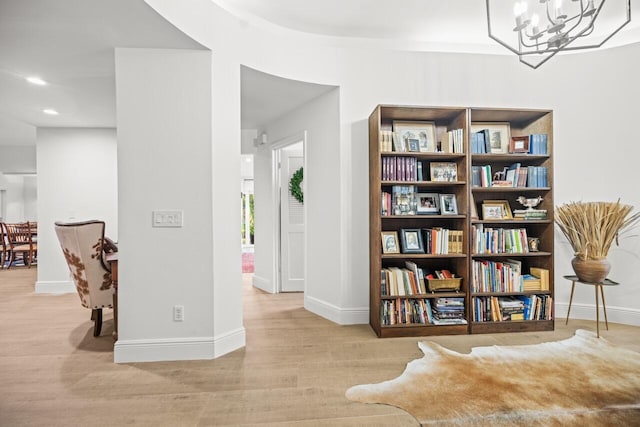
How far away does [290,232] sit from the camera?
4734 mm

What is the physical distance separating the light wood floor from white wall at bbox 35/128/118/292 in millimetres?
1412

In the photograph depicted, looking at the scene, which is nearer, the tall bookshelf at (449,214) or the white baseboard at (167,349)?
the white baseboard at (167,349)

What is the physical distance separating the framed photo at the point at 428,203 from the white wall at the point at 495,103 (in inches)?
22.1

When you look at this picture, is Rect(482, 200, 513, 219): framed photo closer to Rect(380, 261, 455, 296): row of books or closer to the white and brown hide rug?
Rect(380, 261, 455, 296): row of books

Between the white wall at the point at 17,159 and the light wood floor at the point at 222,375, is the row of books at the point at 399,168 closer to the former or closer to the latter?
the light wood floor at the point at 222,375

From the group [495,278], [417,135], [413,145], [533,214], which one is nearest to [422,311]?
[495,278]

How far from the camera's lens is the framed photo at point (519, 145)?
3.16 metres

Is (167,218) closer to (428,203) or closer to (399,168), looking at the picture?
(399,168)

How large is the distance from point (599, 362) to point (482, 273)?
1009 millimetres

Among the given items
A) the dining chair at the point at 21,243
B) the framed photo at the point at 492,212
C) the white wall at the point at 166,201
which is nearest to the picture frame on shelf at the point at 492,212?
the framed photo at the point at 492,212

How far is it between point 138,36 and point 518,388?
3498 mm

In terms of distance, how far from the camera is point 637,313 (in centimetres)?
328

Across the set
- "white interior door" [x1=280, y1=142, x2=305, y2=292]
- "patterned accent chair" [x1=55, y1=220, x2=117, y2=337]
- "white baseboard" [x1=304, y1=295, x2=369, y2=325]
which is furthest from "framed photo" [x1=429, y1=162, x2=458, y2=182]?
"patterned accent chair" [x1=55, y1=220, x2=117, y2=337]

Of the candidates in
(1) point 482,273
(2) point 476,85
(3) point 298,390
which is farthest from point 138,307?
(2) point 476,85
